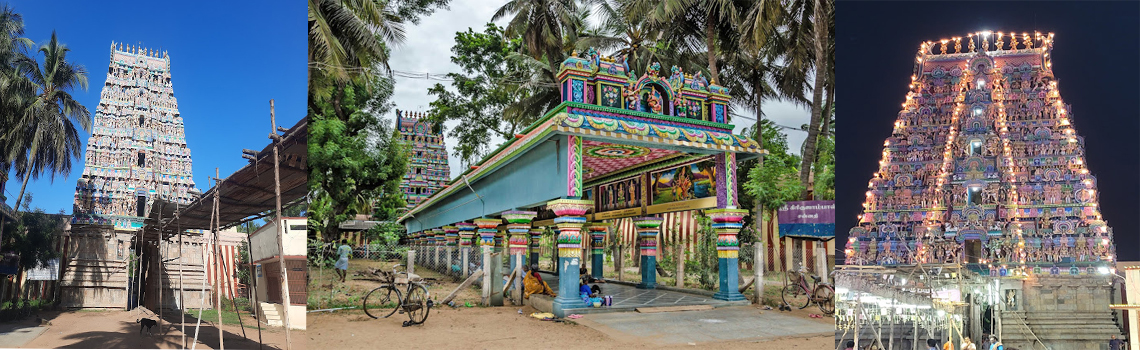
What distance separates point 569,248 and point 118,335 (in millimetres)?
5256

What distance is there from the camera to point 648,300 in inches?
351

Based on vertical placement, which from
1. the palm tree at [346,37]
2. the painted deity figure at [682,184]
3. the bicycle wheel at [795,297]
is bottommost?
Result: the bicycle wheel at [795,297]

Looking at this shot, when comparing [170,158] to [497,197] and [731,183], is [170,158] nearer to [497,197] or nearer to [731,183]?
[497,197]

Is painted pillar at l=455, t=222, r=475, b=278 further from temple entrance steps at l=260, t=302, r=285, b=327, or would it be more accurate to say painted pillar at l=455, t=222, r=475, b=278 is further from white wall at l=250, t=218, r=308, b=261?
white wall at l=250, t=218, r=308, b=261

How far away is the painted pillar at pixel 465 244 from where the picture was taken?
41.7 feet

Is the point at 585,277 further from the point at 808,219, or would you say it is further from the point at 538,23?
the point at 538,23

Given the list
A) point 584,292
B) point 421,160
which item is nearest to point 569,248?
point 584,292

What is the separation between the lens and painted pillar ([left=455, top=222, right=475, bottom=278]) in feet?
41.7

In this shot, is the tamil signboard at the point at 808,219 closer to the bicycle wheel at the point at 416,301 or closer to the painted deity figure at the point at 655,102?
the painted deity figure at the point at 655,102

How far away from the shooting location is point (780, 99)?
581 inches

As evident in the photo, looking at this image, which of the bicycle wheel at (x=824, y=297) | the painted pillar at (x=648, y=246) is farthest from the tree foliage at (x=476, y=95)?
the bicycle wheel at (x=824, y=297)

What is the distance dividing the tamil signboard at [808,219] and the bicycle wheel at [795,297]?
0.86m

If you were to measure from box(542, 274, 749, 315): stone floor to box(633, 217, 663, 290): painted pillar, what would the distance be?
0.27 metres

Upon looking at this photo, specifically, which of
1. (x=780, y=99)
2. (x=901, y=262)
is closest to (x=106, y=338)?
(x=901, y=262)
